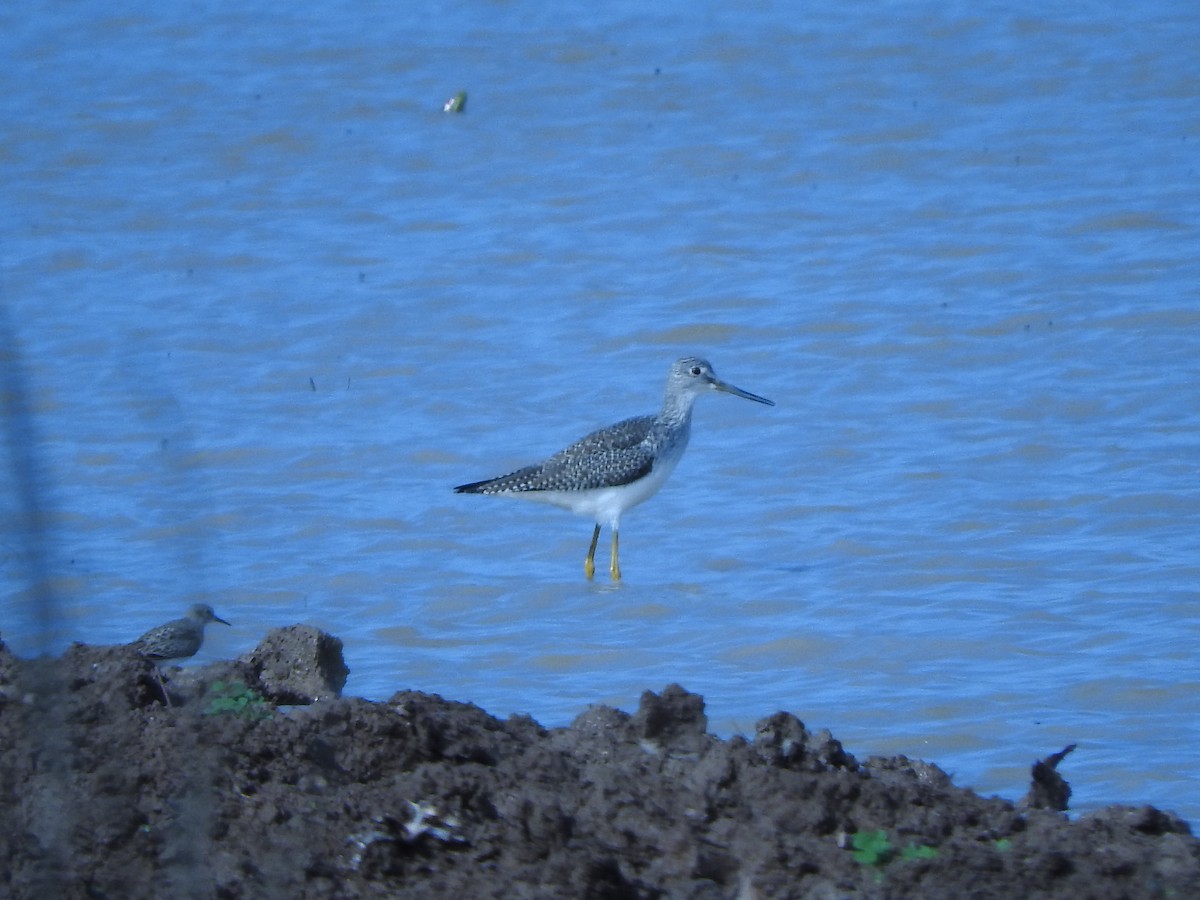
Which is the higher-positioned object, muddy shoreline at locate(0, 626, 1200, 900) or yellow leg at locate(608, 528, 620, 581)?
yellow leg at locate(608, 528, 620, 581)

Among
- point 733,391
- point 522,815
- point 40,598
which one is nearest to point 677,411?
point 733,391

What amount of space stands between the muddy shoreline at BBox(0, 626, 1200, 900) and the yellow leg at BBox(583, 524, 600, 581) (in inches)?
142

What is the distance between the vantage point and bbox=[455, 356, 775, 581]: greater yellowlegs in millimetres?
8625

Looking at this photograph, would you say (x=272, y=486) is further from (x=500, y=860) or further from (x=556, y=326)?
(x=500, y=860)

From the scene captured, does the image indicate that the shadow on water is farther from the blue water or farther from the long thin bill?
the long thin bill

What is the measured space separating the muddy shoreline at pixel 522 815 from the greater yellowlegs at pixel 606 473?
12.9 ft

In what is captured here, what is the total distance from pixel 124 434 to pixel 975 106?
8128 millimetres

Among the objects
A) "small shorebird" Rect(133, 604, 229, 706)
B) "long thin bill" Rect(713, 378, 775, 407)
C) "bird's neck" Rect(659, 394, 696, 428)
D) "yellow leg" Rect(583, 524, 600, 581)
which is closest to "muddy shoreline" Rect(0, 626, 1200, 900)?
"small shorebird" Rect(133, 604, 229, 706)

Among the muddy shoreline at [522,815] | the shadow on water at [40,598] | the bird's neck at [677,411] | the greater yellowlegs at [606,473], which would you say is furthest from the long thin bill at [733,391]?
the shadow on water at [40,598]

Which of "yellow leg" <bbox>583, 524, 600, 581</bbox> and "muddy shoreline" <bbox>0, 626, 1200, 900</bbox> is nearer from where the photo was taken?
"muddy shoreline" <bbox>0, 626, 1200, 900</bbox>

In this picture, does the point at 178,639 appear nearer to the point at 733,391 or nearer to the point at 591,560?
the point at 591,560

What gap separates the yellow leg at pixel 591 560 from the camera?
824 cm

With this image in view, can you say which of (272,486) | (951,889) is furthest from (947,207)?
(951,889)

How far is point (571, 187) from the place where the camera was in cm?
1401
